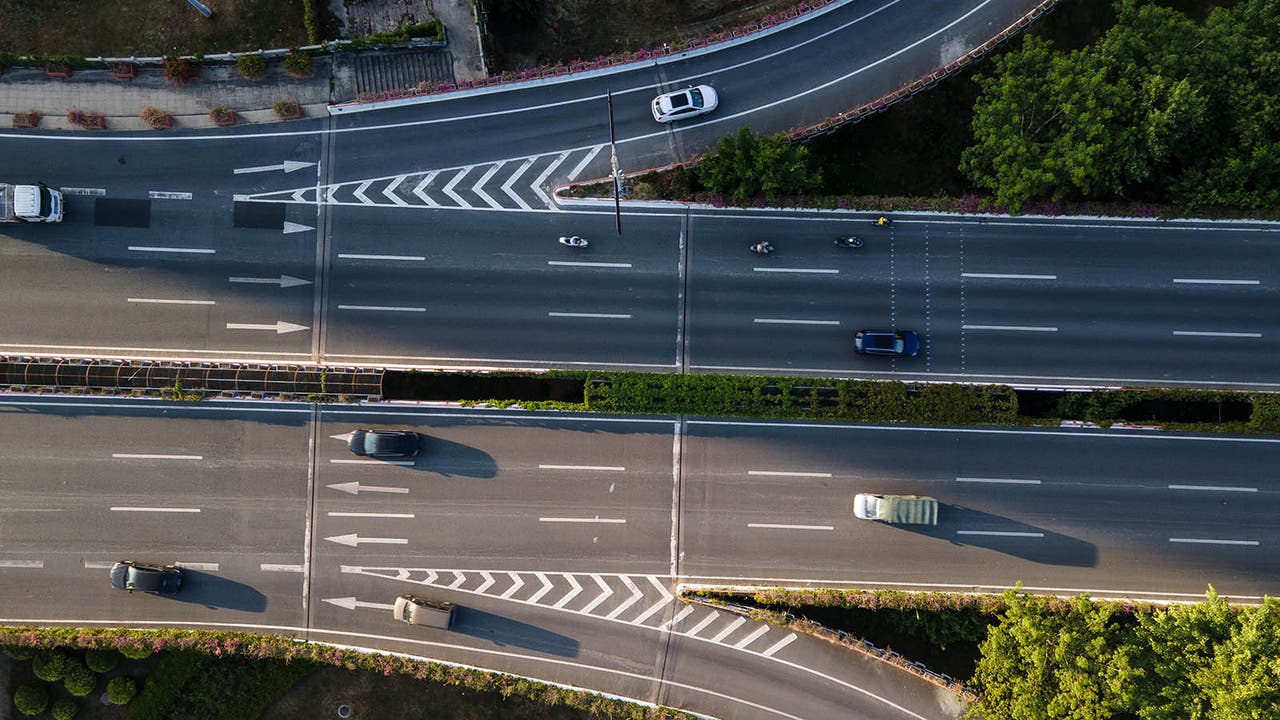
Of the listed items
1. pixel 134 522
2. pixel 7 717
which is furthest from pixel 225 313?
pixel 7 717

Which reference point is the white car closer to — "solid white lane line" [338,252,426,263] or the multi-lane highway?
"solid white lane line" [338,252,426,263]

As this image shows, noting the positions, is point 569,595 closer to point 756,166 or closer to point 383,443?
point 383,443

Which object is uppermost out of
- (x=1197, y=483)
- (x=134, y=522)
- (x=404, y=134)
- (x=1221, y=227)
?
(x=404, y=134)

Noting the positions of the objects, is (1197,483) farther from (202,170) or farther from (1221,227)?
(202,170)

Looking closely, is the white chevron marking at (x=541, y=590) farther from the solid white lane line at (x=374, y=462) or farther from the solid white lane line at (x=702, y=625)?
the solid white lane line at (x=374, y=462)

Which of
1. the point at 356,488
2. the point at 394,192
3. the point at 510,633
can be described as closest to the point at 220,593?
the point at 356,488

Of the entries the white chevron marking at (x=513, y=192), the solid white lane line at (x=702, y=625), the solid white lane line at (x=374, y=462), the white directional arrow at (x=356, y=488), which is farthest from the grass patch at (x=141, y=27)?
the solid white lane line at (x=702, y=625)

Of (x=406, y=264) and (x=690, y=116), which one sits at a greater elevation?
(x=690, y=116)
